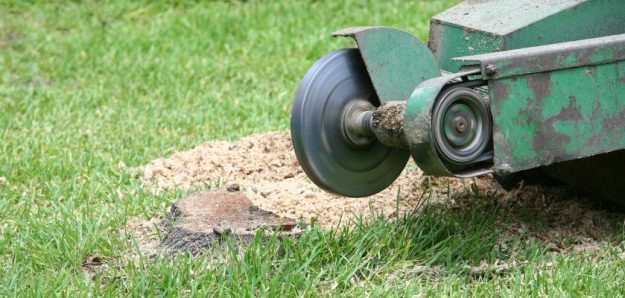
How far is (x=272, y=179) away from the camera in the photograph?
18.1 feet

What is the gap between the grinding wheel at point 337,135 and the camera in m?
4.30

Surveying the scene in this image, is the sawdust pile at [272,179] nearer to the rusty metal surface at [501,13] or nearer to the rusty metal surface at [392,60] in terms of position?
the rusty metal surface at [392,60]

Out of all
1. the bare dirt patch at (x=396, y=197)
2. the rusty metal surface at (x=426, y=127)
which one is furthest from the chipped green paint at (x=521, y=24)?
Answer: the bare dirt patch at (x=396, y=197)

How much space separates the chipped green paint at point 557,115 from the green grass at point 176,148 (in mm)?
450

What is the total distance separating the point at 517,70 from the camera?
3.95m

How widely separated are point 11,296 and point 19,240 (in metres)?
0.71

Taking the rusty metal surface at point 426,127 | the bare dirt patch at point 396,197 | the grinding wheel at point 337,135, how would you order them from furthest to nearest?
the bare dirt patch at point 396,197
the grinding wheel at point 337,135
the rusty metal surface at point 426,127

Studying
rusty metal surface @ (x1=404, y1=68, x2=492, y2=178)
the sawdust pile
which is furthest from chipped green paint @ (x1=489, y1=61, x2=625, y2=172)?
the sawdust pile

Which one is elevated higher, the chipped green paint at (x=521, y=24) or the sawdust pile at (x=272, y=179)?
the chipped green paint at (x=521, y=24)

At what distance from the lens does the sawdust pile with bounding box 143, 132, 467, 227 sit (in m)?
4.90

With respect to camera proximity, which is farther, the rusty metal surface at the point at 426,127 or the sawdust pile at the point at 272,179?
the sawdust pile at the point at 272,179

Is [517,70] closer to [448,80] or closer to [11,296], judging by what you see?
[448,80]

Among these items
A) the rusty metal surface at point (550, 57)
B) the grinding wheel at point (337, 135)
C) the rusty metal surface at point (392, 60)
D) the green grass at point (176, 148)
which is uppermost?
the rusty metal surface at point (550, 57)

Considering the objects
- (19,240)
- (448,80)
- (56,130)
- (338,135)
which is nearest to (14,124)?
(56,130)
